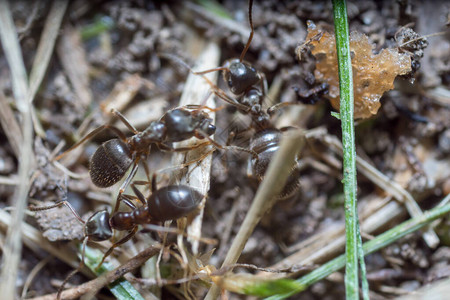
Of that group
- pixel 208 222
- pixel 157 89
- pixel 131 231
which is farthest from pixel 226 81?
pixel 131 231

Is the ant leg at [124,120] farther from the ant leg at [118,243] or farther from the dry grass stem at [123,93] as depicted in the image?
the ant leg at [118,243]

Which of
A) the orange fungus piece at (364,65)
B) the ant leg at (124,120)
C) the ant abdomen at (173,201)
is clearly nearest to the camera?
the ant abdomen at (173,201)

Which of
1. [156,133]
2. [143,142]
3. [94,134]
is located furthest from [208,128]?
[94,134]

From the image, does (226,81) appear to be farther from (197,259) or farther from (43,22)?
(43,22)

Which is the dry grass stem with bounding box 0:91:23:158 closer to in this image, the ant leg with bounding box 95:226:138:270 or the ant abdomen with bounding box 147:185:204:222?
the ant leg with bounding box 95:226:138:270

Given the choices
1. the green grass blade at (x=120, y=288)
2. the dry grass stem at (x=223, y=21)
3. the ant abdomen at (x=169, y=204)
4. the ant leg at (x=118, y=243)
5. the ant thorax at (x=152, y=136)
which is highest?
the dry grass stem at (x=223, y=21)

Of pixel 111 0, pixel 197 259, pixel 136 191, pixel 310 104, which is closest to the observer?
pixel 197 259

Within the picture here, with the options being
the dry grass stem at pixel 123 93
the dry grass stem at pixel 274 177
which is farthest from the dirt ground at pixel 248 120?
the dry grass stem at pixel 274 177

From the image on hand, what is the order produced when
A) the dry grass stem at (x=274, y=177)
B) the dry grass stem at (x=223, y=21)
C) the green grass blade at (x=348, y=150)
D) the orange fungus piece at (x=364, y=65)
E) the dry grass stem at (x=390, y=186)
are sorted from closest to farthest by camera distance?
the dry grass stem at (x=274, y=177) < the green grass blade at (x=348, y=150) < the orange fungus piece at (x=364, y=65) < the dry grass stem at (x=390, y=186) < the dry grass stem at (x=223, y=21)
